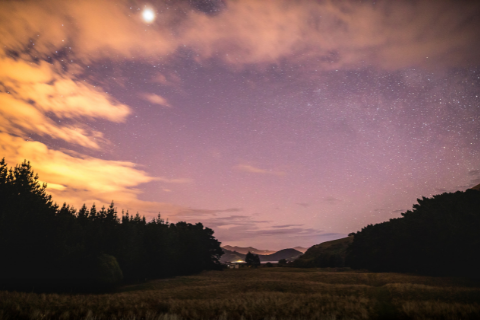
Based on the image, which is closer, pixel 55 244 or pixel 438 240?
pixel 55 244

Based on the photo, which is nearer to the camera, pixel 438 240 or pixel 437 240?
pixel 438 240

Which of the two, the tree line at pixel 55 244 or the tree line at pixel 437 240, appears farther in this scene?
the tree line at pixel 437 240

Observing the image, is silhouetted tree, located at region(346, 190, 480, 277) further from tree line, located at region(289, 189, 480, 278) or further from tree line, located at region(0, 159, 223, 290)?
tree line, located at region(0, 159, 223, 290)

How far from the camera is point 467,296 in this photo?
74.4 feet

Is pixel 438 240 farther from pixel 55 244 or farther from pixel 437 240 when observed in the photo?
pixel 55 244

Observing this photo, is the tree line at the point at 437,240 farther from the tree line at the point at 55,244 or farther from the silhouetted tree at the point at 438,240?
the tree line at the point at 55,244

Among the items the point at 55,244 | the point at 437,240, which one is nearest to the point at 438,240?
the point at 437,240

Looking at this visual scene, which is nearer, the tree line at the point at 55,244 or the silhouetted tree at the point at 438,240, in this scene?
the tree line at the point at 55,244

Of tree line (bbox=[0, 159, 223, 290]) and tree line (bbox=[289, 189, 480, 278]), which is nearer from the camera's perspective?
tree line (bbox=[0, 159, 223, 290])

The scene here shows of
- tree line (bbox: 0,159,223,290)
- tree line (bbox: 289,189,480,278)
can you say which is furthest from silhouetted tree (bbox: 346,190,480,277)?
tree line (bbox: 0,159,223,290)

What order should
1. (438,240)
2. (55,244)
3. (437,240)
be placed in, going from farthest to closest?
(437,240)
(438,240)
(55,244)

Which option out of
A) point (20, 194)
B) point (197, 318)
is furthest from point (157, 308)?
point (20, 194)

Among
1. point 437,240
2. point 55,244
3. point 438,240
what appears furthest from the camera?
point 437,240

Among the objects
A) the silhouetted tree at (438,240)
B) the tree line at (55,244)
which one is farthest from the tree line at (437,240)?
the tree line at (55,244)
